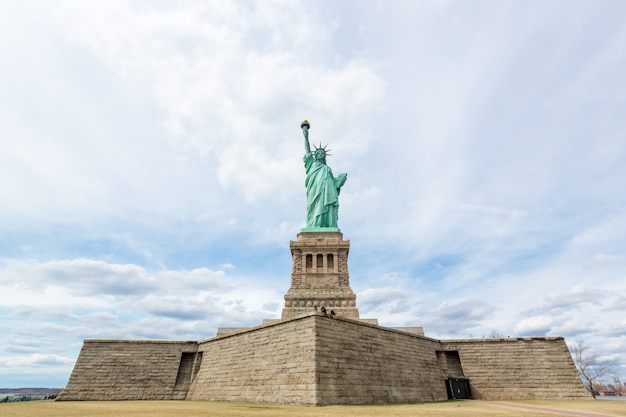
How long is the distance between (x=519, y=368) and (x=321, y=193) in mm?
24060

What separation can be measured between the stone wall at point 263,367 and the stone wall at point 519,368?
38.2ft

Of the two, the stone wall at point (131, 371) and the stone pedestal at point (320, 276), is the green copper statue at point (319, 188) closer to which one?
the stone pedestal at point (320, 276)

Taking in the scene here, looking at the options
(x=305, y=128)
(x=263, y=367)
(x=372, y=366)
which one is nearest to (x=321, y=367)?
(x=372, y=366)

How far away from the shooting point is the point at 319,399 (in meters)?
12.9

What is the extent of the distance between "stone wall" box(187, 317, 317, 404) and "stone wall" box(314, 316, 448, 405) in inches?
27.7

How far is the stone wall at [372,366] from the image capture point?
14.1 metres

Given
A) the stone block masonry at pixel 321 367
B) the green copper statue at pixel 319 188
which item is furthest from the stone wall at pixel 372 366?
the green copper statue at pixel 319 188

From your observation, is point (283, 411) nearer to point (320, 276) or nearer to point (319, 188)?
point (320, 276)

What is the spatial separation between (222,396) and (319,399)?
757 cm

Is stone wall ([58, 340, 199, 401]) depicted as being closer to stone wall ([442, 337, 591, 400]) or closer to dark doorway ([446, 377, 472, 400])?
dark doorway ([446, 377, 472, 400])

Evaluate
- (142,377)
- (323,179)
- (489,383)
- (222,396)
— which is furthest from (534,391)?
(323,179)

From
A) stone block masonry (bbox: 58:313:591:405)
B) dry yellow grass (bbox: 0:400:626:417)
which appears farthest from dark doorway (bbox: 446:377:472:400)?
dry yellow grass (bbox: 0:400:626:417)

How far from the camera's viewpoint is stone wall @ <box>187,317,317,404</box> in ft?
46.2

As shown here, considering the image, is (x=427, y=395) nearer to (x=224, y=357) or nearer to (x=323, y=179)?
(x=224, y=357)
